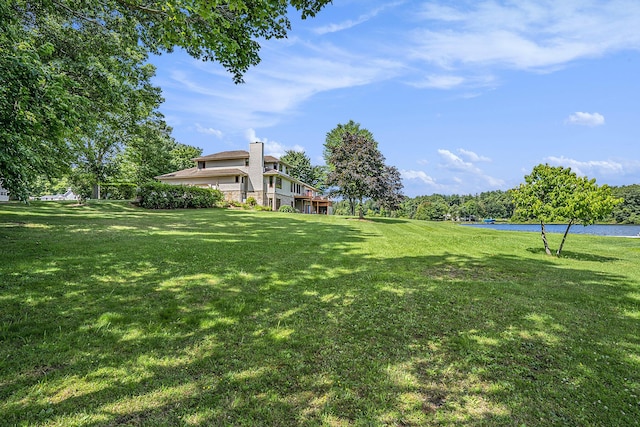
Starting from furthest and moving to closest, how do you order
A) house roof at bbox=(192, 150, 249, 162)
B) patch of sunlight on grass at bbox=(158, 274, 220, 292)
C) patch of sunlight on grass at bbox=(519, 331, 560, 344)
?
house roof at bbox=(192, 150, 249, 162) < patch of sunlight on grass at bbox=(158, 274, 220, 292) < patch of sunlight on grass at bbox=(519, 331, 560, 344)

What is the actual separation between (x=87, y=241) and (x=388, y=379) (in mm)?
9772

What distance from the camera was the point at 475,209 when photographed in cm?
9275

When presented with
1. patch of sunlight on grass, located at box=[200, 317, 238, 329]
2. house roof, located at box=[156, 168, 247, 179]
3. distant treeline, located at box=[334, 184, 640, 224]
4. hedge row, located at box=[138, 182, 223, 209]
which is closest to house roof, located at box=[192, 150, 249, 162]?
house roof, located at box=[156, 168, 247, 179]

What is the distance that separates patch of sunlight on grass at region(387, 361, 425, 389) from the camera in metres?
3.11

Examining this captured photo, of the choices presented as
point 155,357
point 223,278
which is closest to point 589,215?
point 223,278

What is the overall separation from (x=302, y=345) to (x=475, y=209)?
330 ft

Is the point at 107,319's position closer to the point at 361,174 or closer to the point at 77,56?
the point at 77,56

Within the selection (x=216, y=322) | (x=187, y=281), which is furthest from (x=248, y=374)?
(x=187, y=281)

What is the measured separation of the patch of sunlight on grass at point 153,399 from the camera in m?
2.60

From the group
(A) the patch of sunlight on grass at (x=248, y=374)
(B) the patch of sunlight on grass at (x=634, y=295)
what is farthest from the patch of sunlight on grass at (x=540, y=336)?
(B) the patch of sunlight on grass at (x=634, y=295)

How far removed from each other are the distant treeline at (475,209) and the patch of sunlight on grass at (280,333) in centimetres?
5648

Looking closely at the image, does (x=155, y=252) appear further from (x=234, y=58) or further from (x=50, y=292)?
(x=234, y=58)

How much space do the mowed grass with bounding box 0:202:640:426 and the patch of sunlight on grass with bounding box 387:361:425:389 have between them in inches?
0.6

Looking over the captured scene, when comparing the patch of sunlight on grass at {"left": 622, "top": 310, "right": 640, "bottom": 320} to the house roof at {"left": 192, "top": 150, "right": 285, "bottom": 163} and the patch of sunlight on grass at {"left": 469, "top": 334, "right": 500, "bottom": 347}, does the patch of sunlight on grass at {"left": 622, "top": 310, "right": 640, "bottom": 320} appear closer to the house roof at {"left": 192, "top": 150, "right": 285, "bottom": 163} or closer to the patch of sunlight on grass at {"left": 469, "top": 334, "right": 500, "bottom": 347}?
the patch of sunlight on grass at {"left": 469, "top": 334, "right": 500, "bottom": 347}
